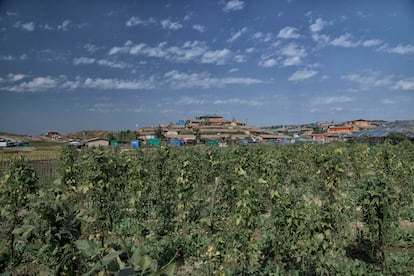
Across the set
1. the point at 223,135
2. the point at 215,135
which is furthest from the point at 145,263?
the point at 223,135

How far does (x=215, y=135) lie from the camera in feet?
232

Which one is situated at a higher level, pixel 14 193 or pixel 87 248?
pixel 87 248

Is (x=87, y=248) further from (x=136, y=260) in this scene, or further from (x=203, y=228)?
(x=203, y=228)

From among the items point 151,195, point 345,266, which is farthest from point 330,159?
point 151,195

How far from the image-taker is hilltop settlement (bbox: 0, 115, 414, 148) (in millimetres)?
34656

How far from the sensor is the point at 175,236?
594cm

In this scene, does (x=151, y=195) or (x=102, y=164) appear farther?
(x=151, y=195)

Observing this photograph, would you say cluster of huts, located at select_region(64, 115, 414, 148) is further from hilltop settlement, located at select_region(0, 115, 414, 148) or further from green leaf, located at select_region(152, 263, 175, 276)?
green leaf, located at select_region(152, 263, 175, 276)

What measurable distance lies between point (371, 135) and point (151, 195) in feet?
124

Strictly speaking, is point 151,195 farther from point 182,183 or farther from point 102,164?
point 102,164

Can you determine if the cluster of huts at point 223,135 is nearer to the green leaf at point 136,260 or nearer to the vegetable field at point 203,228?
the vegetable field at point 203,228

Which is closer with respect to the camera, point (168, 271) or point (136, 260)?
point (168, 271)

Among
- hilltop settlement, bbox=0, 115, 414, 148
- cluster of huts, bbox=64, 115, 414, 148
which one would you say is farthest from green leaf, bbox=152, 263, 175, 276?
cluster of huts, bbox=64, 115, 414, 148

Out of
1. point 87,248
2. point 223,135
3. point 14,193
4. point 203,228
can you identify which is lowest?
point 203,228
